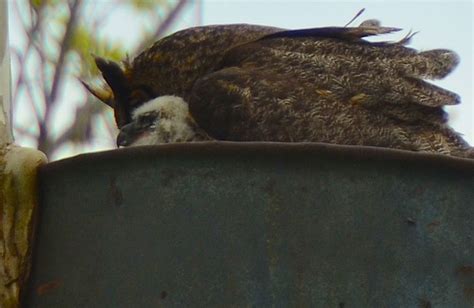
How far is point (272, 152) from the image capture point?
4.51 feet

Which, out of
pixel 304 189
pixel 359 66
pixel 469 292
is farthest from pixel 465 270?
pixel 359 66

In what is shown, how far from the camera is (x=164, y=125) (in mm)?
2141

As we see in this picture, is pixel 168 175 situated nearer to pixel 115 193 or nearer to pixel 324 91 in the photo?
pixel 115 193

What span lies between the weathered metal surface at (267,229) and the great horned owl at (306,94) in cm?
61

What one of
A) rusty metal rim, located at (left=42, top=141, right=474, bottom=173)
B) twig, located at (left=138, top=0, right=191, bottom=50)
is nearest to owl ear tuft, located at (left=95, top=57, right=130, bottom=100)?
rusty metal rim, located at (left=42, top=141, right=474, bottom=173)

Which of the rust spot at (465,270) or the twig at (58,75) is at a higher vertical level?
the rust spot at (465,270)

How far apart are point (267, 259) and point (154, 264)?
0.15 m

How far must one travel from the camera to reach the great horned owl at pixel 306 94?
2043mm

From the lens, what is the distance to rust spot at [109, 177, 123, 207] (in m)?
1.42

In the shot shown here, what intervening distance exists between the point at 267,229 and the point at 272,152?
0.32 feet

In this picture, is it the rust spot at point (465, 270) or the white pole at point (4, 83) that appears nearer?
the rust spot at point (465, 270)

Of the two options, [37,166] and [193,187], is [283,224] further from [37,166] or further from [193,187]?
[37,166]

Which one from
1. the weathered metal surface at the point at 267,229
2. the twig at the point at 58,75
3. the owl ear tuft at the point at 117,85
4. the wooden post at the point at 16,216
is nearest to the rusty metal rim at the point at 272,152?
the weathered metal surface at the point at 267,229

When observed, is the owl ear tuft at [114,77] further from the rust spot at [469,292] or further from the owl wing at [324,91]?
the rust spot at [469,292]
